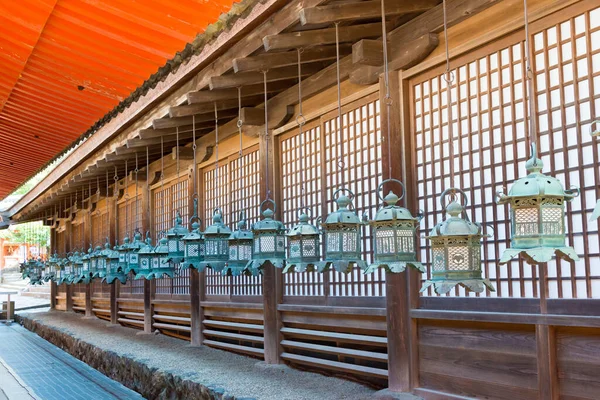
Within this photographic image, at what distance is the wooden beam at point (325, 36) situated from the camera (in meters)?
6.82

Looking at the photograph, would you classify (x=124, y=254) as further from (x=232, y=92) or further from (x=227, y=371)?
(x=232, y=92)

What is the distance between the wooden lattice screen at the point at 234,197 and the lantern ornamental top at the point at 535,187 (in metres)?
6.35

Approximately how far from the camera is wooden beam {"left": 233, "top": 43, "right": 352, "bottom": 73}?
24.4 feet

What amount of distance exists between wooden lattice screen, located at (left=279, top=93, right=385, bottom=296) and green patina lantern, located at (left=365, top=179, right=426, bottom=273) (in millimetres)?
2083

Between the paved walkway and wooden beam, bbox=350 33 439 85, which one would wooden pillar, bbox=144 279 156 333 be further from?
wooden beam, bbox=350 33 439 85

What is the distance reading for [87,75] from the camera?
27.9 feet

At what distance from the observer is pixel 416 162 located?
6785 mm

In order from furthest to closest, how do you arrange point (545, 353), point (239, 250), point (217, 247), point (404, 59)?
point (217, 247), point (239, 250), point (404, 59), point (545, 353)

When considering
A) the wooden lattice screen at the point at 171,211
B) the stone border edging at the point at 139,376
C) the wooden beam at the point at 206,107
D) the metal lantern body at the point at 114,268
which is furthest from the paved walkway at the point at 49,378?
the wooden beam at the point at 206,107

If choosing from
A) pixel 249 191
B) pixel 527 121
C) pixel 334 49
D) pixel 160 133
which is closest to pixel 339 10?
pixel 334 49

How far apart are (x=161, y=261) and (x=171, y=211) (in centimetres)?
375

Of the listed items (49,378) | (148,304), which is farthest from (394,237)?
(148,304)

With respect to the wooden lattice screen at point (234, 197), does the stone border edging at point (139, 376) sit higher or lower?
lower

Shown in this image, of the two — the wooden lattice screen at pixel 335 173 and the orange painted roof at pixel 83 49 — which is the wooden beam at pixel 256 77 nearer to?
the wooden lattice screen at pixel 335 173
